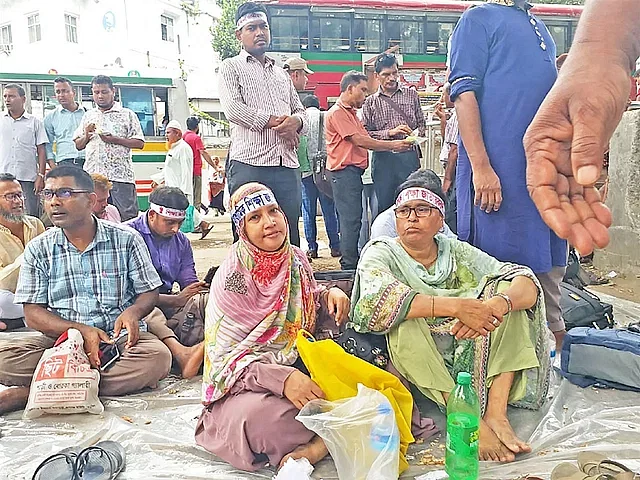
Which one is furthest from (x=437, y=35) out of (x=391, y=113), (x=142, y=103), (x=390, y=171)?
(x=390, y=171)

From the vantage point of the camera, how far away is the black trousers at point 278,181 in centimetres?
392

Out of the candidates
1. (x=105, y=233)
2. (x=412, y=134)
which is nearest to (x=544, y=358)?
(x=105, y=233)

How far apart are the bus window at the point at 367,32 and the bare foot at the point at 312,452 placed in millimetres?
11555

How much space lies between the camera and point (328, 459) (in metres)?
2.31

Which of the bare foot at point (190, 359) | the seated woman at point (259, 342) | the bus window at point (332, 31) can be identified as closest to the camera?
the seated woman at point (259, 342)

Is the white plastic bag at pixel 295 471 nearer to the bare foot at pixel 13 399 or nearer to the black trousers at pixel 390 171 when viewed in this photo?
the bare foot at pixel 13 399

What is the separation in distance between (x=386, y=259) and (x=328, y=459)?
Result: 889 millimetres

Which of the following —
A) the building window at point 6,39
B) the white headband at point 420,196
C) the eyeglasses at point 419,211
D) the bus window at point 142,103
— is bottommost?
the eyeglasses at point 419,211

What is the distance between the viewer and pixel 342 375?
2.25 m

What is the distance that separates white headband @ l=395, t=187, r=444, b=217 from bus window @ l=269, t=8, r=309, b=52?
402 inches

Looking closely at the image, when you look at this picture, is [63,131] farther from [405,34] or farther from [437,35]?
[437,35]

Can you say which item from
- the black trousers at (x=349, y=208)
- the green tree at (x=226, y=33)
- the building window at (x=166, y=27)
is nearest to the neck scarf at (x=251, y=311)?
the black trousers at (x=349, y=208)

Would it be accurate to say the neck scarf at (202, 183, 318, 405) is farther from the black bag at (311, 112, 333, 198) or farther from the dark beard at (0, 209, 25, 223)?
the black bag at (311, 112, 333, 198)

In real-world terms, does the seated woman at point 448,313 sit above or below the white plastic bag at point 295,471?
above
